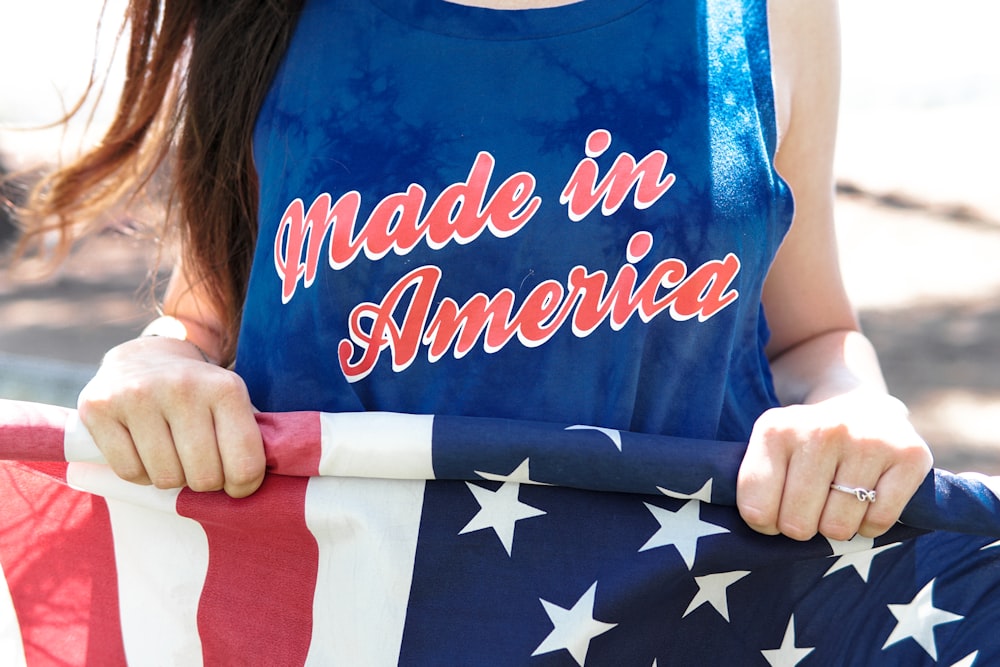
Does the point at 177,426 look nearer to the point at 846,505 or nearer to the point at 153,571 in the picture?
the point at 153,571

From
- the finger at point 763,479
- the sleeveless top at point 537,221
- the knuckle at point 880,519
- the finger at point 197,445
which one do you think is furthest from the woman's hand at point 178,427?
the knuckle at point 880,519

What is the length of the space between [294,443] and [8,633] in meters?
0.41

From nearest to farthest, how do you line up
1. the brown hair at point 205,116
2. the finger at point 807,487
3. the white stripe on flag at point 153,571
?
the finger at point 807,487 → the white stripe on flag at point 153,571 → the brown hair at point 205,116

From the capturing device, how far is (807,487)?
97 centimetres

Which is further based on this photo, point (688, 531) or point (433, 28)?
point (433, 28)

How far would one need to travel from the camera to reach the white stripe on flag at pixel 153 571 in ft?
3.57

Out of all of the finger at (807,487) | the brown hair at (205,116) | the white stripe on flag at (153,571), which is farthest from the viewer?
the brown hair at (205,116)

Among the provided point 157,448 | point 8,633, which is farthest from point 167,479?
point 8,633

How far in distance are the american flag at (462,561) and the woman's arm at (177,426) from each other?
0.11 feet

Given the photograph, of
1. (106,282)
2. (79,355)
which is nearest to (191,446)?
(79,355)

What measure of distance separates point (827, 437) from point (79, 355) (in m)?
5.23

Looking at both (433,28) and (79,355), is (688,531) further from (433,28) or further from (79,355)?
(79,355)

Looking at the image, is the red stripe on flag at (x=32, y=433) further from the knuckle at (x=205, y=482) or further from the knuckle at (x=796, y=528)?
the knuckle at (x=796, y=528)

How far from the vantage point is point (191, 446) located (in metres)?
1.00
